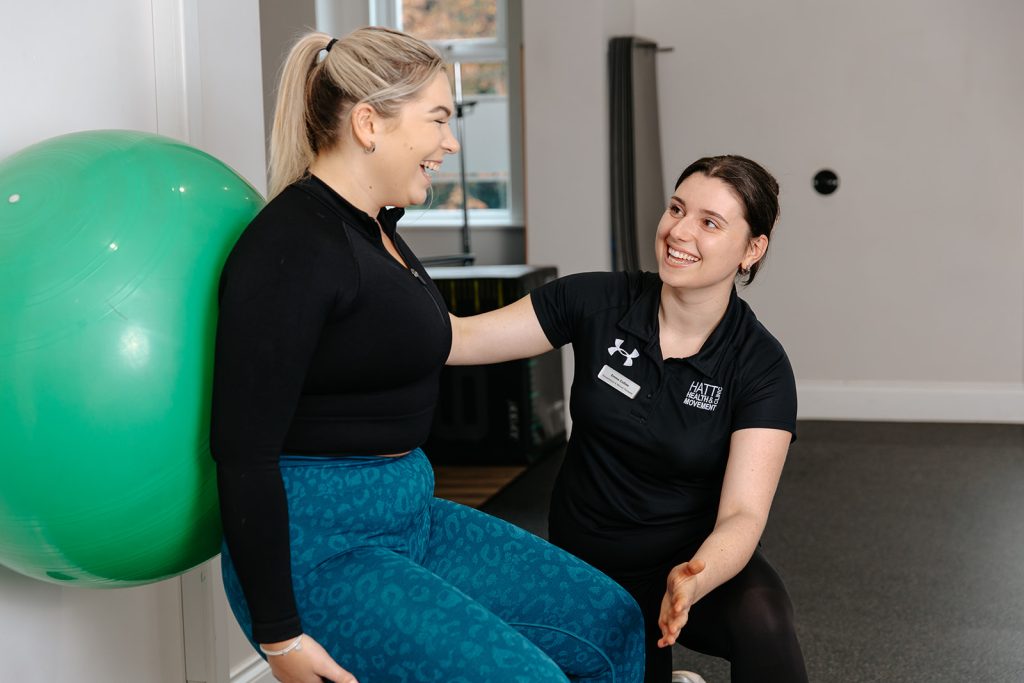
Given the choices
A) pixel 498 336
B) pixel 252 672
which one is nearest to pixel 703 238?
pixel 498 336

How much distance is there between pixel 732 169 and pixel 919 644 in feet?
4.66

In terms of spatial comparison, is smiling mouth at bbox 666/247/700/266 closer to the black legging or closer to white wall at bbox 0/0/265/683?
the black legging

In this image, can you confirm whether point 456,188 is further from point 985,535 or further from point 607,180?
point 985,535

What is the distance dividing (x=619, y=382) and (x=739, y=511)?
306 millimetres

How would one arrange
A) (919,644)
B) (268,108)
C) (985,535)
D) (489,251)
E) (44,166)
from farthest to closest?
(489,251) → (268,108) → (985,535) → (919,644) → (44,166)

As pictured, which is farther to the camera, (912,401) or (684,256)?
(912,401)

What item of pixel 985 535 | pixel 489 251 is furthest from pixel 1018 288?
pixel 489 251

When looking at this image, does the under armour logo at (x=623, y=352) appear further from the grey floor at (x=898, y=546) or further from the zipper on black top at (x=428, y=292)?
the grey floor at (x=898, y=546)

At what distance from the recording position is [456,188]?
616 cm

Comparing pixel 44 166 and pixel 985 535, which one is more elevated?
pixel 44 166

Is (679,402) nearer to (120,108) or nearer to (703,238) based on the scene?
(703,238)

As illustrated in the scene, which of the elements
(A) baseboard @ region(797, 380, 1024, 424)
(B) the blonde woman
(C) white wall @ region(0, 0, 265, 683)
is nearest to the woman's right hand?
(B) the blonde woman

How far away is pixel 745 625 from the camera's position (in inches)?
64.4

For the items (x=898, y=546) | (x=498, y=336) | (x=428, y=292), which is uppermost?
(x=428, y=292)
